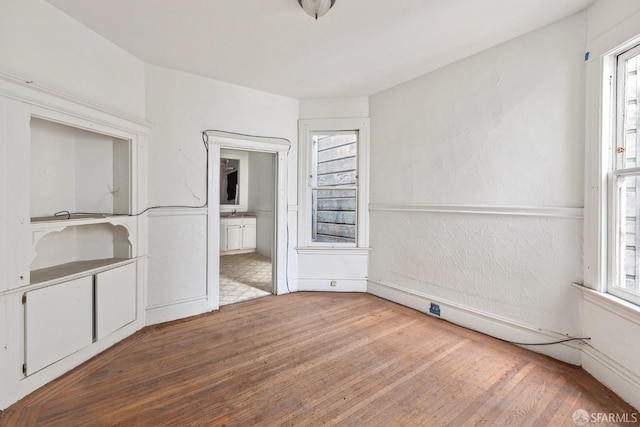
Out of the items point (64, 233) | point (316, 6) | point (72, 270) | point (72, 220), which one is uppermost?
point (316, 6)

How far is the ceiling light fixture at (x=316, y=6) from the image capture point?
175 cm

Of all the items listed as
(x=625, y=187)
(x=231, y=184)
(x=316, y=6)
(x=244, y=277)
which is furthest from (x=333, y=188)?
(x=231, y=184)

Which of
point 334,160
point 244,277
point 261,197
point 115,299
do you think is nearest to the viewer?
point 115,299

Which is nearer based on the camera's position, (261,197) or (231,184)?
(261,197)

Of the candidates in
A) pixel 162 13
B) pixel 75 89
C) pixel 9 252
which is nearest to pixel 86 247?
pixel 9 252

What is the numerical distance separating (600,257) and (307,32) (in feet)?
8.92

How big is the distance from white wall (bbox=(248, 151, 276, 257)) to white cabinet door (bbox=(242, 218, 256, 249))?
9cm

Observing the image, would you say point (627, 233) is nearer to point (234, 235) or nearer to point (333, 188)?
point (333, 188)

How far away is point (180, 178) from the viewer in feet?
9.29

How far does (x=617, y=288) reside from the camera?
1.77m

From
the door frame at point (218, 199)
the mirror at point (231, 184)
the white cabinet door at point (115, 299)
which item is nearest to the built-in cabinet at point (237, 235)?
the mirror at point (231, 184)

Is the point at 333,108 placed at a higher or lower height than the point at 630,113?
higher

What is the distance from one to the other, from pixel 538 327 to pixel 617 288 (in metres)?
0.63

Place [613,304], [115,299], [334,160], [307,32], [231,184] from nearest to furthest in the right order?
1. [613,304]
2. [307,32]
3. [115,299]
4. [334,160]
5. [231,184]
